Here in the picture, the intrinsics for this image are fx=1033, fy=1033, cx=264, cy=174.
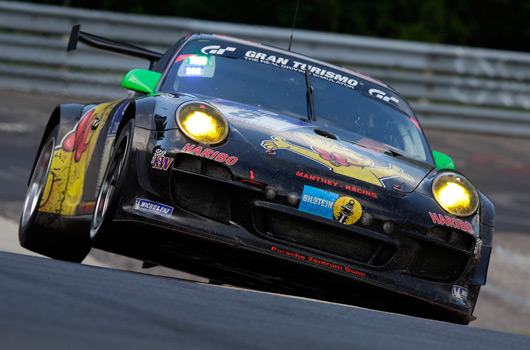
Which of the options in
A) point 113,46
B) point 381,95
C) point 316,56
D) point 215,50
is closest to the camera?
point 215,50

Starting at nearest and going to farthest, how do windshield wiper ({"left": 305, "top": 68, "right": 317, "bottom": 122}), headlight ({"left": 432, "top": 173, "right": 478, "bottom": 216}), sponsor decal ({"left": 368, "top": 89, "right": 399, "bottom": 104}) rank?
1. headlight ({"left": 432, "top": 173, "right": 478, "bottom": 216})
2. windshield wiper ({"left": 305, "top": 68, "right": 317, "bottom": 122})
3. sponsor decal ({"left": 368, "top": 89, "right": 399, "bottom": 104})

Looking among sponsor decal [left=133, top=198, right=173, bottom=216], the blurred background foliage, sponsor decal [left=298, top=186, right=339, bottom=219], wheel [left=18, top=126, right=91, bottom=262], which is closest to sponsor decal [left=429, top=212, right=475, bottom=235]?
sponsor decal [left=298, top=186, right=339, bottom=219]

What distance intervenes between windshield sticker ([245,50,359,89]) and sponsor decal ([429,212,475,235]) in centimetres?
167

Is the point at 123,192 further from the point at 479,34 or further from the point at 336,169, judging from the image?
the point at 479,34

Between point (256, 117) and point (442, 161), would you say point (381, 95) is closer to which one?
point (442, 161)

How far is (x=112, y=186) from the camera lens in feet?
15.2

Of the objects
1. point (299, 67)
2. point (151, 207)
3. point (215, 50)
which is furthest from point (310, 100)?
point (151, 207)

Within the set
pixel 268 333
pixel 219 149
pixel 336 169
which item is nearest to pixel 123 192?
pixel 219 149

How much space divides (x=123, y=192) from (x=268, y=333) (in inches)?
75.4

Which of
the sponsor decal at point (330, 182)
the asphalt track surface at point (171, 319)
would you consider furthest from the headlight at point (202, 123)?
the asphalt track surface at point (171, 319)

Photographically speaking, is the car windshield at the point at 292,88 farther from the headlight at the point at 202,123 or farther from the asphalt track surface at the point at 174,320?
the asphalt track surface at the point at 174,320

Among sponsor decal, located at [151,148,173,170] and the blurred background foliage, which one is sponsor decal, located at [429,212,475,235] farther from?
the blurred background foliage

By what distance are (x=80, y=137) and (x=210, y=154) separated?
1650 mm

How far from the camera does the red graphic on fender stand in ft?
18.2
